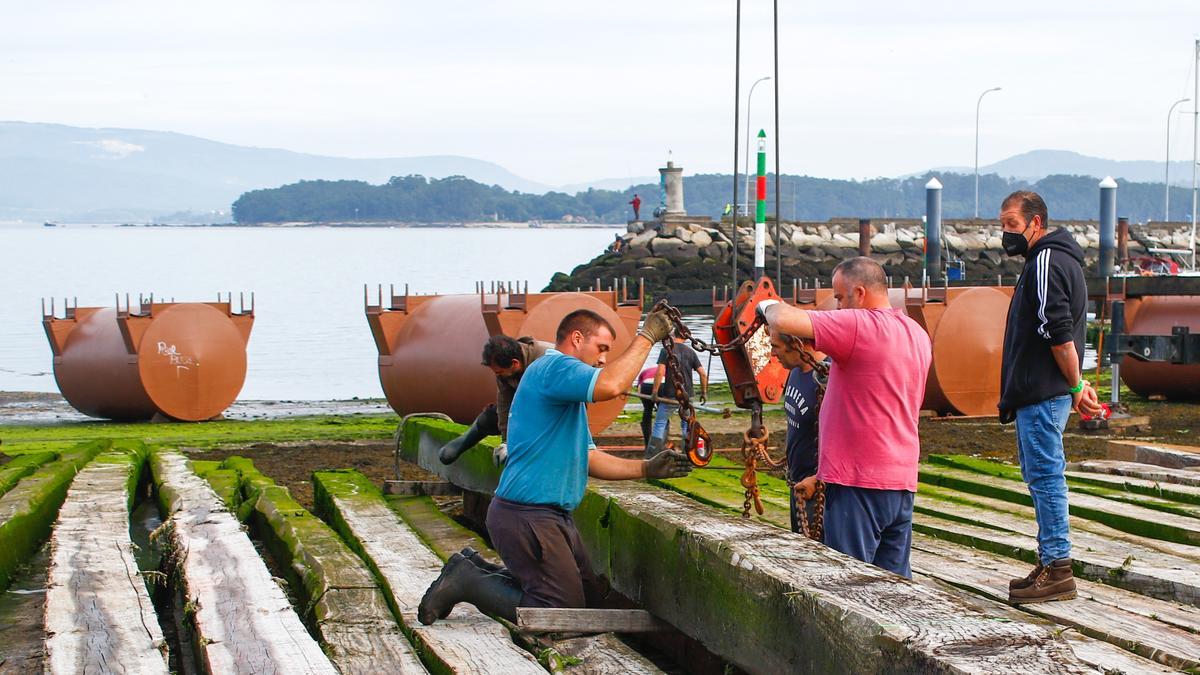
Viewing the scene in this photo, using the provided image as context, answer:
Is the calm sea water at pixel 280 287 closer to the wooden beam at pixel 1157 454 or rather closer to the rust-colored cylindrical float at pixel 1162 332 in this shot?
the rust-colored cylindrical float at pixel 1162 332

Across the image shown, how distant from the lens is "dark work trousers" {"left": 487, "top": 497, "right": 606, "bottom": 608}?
6254mm

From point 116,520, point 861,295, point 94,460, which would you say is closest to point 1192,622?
point 861,295

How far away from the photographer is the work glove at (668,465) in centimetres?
632

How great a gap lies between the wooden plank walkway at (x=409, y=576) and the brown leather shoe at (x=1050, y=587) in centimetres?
194

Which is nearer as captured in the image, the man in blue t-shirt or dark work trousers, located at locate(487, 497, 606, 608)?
dark work trousers, located at locate(487, 497, 606, 608)

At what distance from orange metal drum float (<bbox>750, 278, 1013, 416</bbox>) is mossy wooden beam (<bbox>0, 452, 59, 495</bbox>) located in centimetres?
852

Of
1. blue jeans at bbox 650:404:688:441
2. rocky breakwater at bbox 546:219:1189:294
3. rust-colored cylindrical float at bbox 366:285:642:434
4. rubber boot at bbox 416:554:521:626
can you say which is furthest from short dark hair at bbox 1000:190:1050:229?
rocky breakwater at bbox 546:219:1189:294

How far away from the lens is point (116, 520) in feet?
28.9

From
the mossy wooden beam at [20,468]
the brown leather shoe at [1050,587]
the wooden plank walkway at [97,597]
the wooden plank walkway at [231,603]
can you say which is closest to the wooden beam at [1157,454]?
the brown leather shoe at [1050,587]

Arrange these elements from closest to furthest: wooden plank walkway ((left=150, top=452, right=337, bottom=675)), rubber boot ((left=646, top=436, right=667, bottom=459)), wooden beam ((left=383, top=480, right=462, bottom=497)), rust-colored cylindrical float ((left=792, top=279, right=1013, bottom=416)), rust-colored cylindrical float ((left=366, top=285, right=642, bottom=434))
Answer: wooden plank walkway ((left=150, top=452, right=337, bottom=675)), wooden beam ((left=383, top=480, right=462, bottom=497)), rubber boot ((left=646, top=436, right=667, bottom=459)), rust-colored cylindrical float ((left=366, top=285, right=642, bottom=434)), rust-colored cylindrical float ((left=792, top=279, right=1013, bottom=416))

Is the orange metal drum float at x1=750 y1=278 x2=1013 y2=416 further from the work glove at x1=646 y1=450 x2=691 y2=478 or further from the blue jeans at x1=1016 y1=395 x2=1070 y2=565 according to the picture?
the work glove at x1=646 y1=450 x2=691 y2=478

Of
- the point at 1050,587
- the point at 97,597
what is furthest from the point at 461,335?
the point at 1050,587

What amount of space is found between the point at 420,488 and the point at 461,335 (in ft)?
17.5

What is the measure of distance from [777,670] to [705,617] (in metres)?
0.69
